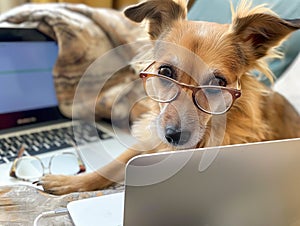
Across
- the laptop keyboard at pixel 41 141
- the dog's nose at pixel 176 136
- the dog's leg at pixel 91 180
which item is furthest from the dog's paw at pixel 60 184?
the dog's nose at pixel 176 136

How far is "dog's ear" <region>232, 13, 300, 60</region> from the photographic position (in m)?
0.78

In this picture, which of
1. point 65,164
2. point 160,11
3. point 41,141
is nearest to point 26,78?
point 41,141

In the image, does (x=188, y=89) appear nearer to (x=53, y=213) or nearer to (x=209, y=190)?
(x=209, y=190)

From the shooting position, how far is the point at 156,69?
80cm

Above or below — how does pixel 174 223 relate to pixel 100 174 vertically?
above

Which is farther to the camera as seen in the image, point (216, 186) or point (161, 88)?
point (161, 88)

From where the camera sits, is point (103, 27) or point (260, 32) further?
point (103, 27)

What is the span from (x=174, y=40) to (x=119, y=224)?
381mm

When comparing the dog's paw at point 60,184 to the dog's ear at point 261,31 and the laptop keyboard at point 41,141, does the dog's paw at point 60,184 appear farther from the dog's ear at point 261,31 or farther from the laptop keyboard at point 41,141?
the dog's ear at point 261,31

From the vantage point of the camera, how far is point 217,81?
2.54ft

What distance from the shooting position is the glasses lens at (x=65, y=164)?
3.41 feet

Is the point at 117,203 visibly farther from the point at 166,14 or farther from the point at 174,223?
the point at 166,14

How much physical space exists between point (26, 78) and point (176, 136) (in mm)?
705

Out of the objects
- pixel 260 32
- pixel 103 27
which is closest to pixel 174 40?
pixel 260 32
